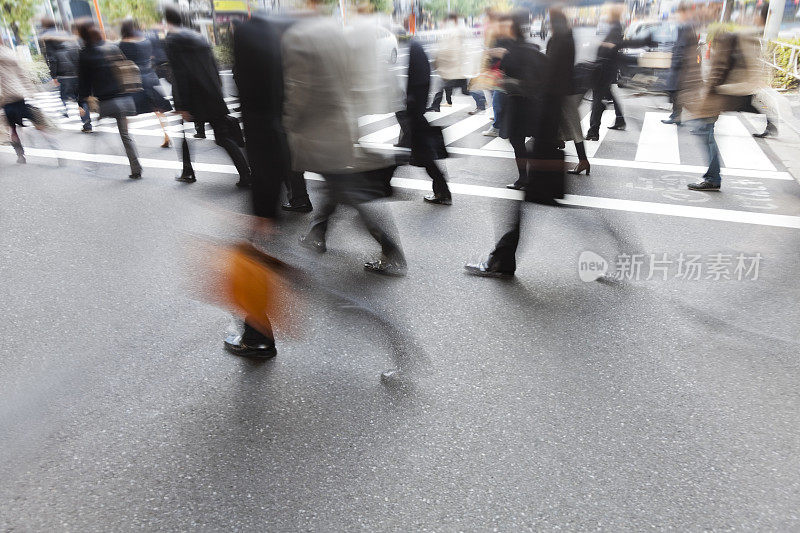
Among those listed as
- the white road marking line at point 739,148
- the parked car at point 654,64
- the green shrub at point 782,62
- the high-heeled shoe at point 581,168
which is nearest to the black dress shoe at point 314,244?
the high-heeled shoe at point 581,168

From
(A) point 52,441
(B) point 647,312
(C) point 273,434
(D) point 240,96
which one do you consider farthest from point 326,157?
(B) point 647,312

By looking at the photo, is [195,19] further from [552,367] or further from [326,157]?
[552,367]

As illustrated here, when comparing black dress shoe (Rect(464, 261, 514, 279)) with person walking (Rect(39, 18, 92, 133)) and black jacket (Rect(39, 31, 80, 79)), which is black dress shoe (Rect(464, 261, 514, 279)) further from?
black jacket (Rect(39, 31, 80, 79))

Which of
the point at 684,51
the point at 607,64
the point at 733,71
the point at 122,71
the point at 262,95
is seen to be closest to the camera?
the point at 262,95

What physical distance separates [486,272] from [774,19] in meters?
14.3

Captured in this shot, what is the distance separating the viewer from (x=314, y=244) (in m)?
4.60

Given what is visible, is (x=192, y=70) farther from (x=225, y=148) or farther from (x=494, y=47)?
(x=494, y=47)

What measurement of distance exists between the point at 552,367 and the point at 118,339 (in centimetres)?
266

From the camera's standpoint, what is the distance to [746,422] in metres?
2.54

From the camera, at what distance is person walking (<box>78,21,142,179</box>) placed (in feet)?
21.4

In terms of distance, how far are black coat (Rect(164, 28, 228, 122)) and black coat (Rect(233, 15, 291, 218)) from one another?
114 inches

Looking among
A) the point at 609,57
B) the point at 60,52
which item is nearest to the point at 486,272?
the point at 609,57

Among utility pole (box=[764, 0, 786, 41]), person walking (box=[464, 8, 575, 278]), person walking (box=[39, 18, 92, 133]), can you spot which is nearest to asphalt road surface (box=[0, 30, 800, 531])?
person walking (box=[464, 8, 575, 278])

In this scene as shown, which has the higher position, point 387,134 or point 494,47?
point 494,47
